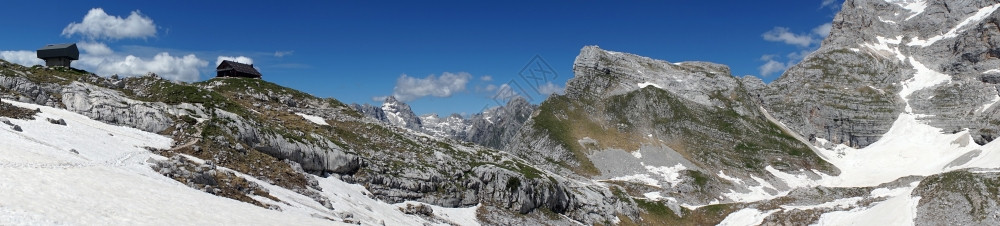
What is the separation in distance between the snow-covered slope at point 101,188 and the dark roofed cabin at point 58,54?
35.5 metres

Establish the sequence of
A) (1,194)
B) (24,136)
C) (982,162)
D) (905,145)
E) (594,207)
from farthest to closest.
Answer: (905,145)
(982,162)
(594,207)
(24,136)
(1,194)

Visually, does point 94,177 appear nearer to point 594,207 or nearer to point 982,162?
point 594,207

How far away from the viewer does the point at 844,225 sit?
9250 cm

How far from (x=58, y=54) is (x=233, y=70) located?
121ft

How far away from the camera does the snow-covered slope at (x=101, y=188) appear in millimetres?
28734

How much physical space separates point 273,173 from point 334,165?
46.1 ft

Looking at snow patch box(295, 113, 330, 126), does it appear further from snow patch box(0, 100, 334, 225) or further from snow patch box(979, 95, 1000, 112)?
snow patch box(979, 95, 1000, 112)

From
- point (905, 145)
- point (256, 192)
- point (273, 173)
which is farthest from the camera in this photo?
point (905, 145)

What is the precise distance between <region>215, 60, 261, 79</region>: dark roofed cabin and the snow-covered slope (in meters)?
65.8

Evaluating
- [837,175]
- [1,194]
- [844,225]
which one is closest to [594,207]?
[844,225]

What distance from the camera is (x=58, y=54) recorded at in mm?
84625

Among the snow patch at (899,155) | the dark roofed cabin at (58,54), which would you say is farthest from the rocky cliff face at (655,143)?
the dark roofed cabin at (58,54)

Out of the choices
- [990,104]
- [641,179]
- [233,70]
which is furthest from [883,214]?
[990,104]

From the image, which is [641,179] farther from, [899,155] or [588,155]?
[899,155]
